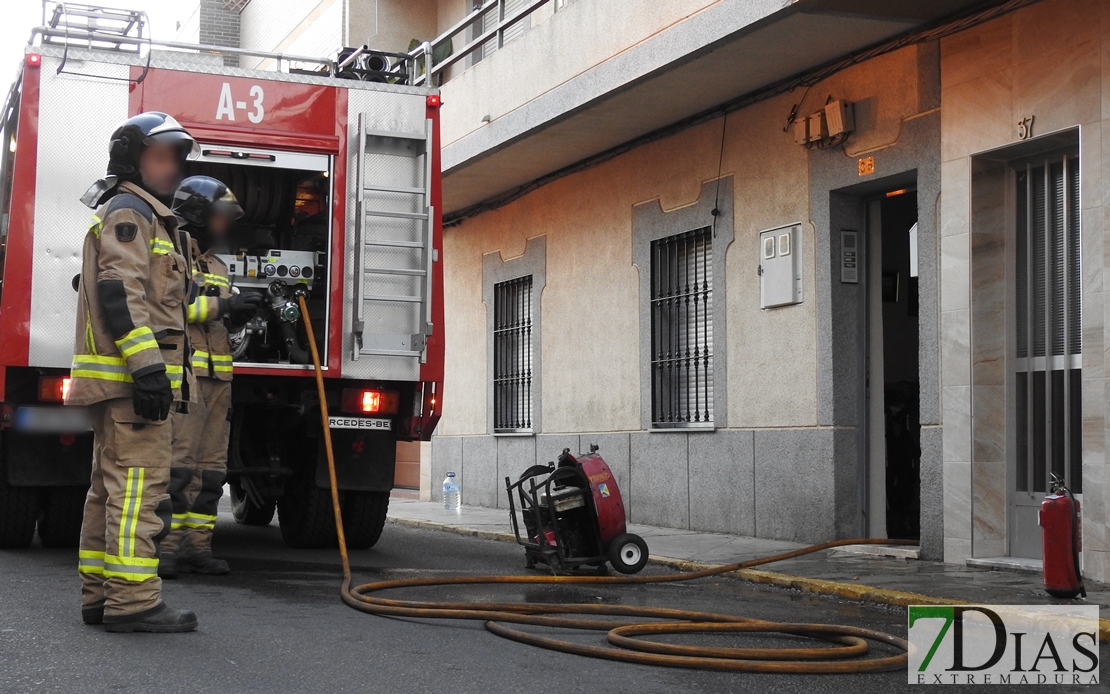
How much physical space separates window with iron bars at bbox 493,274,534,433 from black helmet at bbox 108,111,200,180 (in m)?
9.63

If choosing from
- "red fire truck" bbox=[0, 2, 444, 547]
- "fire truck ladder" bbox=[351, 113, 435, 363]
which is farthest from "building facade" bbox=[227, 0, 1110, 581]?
"red fire truck" bbox=[0, 2, 444, 547]

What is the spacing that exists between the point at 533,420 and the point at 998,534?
23.3 feet

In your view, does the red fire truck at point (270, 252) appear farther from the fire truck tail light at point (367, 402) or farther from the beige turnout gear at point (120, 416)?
the beige turnout gear at point (120, 416)

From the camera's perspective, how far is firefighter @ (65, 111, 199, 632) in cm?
538

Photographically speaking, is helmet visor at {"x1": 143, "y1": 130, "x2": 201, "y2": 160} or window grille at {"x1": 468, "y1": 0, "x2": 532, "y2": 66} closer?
helmet visor at {"x1": 143, "y1": 130, "x2": 201, "y2": 160}

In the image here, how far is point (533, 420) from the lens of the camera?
15.1 meters

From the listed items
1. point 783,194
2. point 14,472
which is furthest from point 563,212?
point 14,472

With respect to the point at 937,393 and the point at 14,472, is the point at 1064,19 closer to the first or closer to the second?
the point at 937,393

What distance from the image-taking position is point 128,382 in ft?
17.9

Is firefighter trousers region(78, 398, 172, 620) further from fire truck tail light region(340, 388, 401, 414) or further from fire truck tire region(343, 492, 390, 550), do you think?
fire truck tire region(343, 492, 390, 550)

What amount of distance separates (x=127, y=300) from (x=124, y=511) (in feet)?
2.83

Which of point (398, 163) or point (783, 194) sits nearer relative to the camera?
point (398, 163)

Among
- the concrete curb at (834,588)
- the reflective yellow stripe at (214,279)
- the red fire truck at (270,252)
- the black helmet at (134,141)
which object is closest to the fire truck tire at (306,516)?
the red fire truck at (270,252)

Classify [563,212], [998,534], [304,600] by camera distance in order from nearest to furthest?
[304,600] < [998,534] < [563,212]
